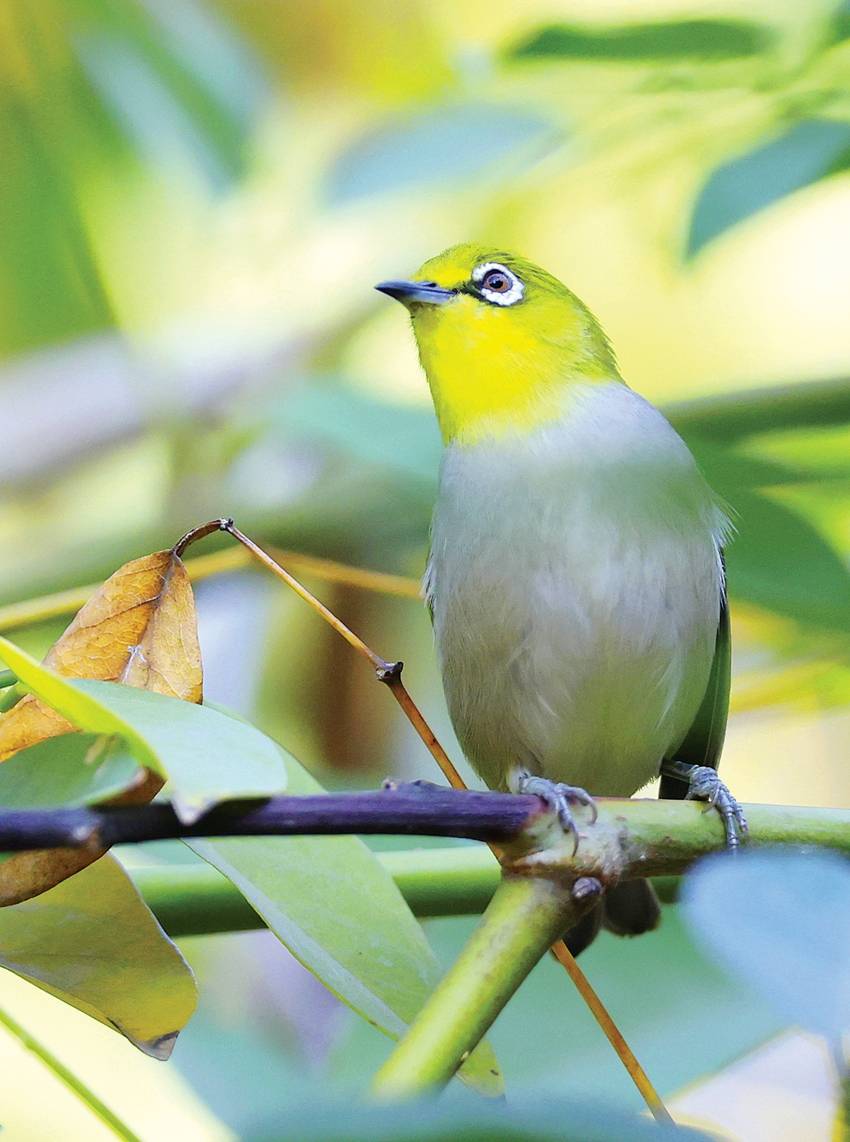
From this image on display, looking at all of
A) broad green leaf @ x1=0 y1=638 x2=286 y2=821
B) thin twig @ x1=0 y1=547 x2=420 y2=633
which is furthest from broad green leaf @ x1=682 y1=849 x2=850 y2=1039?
thin twig @ x1=0 y1=547 x2=420 y2=633

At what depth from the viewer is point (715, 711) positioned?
2.32 meters

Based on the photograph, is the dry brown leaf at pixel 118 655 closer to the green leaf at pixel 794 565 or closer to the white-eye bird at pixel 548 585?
the green leaf at pixel 794 565

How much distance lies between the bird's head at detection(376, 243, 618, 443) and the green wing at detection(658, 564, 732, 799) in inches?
17.9

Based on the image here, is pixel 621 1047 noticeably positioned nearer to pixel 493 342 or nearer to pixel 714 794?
pixel 714 794

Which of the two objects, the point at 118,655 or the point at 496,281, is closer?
the point at 118,655

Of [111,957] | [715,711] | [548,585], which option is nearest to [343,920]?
[111,957]

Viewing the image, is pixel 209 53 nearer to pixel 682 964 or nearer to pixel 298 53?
pixel 298 53

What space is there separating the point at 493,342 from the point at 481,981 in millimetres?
1647

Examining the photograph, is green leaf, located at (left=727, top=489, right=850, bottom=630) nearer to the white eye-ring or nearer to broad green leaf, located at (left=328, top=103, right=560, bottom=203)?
broad green leaf, located at (left=328, top=103, right=560, bottom=203)

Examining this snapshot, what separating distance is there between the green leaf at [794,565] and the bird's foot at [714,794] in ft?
0.58

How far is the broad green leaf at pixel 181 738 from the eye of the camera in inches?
28.3

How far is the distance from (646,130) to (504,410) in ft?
1.59

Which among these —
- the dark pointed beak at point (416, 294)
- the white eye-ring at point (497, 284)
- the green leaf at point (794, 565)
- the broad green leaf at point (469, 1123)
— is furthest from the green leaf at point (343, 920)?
the white eye-ring at point (497, 284)

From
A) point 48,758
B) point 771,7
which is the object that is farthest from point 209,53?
point 48,758
